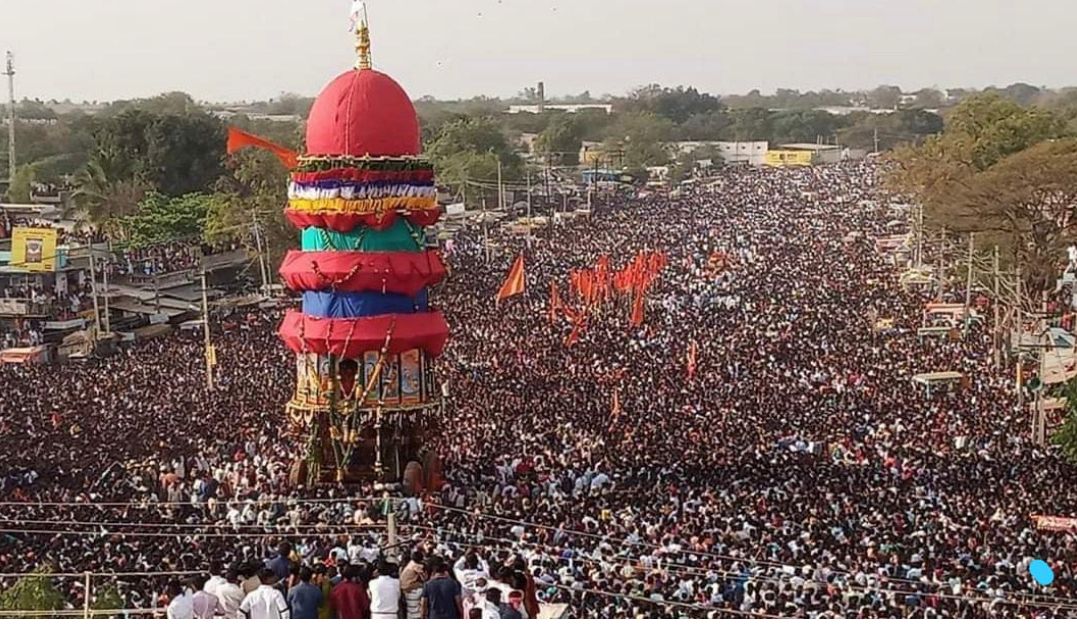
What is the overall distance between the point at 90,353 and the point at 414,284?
49.5ft

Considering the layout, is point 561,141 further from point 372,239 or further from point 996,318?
point 372,239

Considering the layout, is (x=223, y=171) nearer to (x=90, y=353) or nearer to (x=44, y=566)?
(x=90, y=353)

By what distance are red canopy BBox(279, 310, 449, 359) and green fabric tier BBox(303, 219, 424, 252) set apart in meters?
0.78

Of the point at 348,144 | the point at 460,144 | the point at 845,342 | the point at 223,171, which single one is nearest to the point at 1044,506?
the point at 348,144

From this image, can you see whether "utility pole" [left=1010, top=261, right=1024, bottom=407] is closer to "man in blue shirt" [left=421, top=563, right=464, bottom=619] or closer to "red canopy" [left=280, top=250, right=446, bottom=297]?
"red canopy" [left=280, top=250, right=446, bottom=297]

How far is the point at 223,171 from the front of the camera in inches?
1758

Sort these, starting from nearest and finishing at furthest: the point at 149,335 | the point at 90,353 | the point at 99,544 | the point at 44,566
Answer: the point at 44,566 < the point at 99,544 < the point at 90,353 < the point at 149,335

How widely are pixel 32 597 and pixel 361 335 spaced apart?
19.4 ft

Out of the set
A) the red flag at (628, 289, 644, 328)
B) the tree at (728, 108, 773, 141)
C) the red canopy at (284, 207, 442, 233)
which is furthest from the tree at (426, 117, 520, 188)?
the red canopy at (284, 207, 442, 233)

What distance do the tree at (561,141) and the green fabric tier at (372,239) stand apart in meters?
57.8

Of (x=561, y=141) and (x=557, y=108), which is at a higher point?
(x=557, y=108)

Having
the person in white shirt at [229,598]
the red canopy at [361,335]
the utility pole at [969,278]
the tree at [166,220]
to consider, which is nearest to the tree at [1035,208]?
the utility pole at [969,278]

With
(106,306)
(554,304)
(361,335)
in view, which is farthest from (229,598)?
(106,306)

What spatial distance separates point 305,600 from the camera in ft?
30.3
